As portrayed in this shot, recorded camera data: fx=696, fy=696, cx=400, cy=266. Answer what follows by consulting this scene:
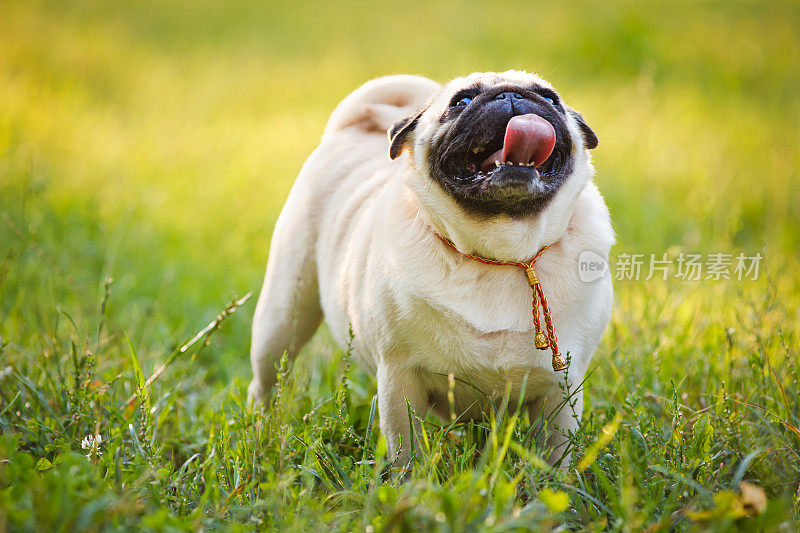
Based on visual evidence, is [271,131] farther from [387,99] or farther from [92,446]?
[92,446]

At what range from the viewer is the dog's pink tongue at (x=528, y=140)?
220 cm

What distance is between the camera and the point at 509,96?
7.83ft

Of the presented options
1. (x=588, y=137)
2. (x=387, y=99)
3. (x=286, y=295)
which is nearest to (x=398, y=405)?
(x=286, y=295)

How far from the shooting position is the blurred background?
414cm

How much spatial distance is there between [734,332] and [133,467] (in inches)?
98.4

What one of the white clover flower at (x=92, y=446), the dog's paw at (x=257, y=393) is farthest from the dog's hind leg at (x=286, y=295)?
the white clover flower at (x=92, y=446)

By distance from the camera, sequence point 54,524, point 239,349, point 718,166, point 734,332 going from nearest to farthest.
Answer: point 54,524
point 734,332
point 239,349
point 718,166

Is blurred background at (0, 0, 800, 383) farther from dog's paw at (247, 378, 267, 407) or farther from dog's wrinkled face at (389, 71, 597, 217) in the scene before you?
dog's wrinkled face at (389, 71, 597, 217)

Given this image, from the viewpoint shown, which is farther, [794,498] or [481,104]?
[481,104]

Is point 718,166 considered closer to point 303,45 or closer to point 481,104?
point 481,104

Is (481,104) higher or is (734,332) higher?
(481,104)

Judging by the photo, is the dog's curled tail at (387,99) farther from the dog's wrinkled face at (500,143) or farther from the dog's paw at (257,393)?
the dog's paw at (257,393)

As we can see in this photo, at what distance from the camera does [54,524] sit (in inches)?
66.5

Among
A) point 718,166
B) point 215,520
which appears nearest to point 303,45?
point 718,166
